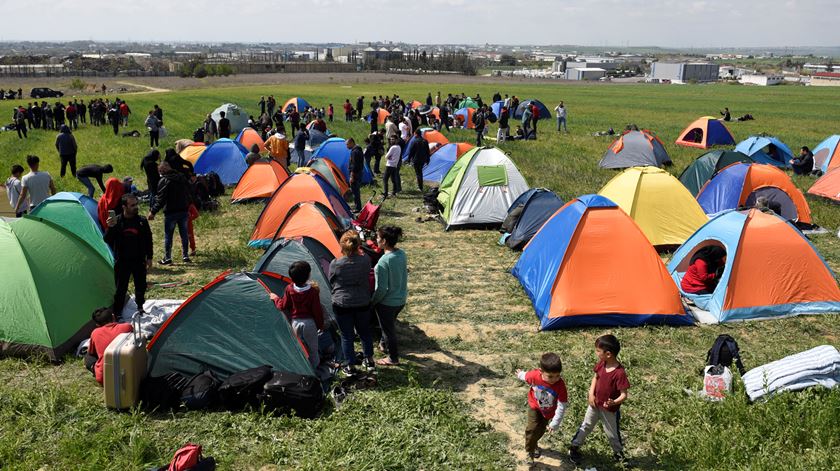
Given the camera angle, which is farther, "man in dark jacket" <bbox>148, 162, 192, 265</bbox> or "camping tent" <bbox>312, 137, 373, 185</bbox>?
"camping tent" <bbox>312, 137, 373, 185</bbox>

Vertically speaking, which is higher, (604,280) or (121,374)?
(604,280)

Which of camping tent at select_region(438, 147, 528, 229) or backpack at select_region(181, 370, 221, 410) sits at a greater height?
camping tent at select_region(438, 147, 528, 229)

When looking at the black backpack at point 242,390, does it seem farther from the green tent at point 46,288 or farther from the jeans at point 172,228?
the jeans at point 172,228

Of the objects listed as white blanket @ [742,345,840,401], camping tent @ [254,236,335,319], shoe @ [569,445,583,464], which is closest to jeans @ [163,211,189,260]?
camping tent @ [254,236,335,319]

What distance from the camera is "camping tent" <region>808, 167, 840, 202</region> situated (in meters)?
15.9

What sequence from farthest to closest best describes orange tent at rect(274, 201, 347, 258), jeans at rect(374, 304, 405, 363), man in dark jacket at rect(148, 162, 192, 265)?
man in dark jacket at rect(148, 162, 192, 265)
orange tent at rect(274, 201, 347, 258)
jeans at rect(374, 304, 405, 363)

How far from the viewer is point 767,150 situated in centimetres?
2111

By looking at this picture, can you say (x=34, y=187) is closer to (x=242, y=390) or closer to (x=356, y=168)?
(x=356, y=168)

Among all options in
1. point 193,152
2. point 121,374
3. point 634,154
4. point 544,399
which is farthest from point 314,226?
point 634,154

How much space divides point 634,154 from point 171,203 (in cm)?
1623

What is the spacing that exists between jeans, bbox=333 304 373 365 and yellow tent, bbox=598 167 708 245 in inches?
279

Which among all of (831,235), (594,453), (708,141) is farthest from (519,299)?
(708,141)

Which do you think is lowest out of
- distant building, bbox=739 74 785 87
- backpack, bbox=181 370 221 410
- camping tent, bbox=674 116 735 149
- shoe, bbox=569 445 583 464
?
shoe, bbox=569 445 583 464

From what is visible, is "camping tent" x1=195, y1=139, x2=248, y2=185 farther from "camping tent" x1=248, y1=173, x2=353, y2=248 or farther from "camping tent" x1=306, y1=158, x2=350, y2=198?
"camping tent" x1=248, y1=173, x2=353, y2=248
